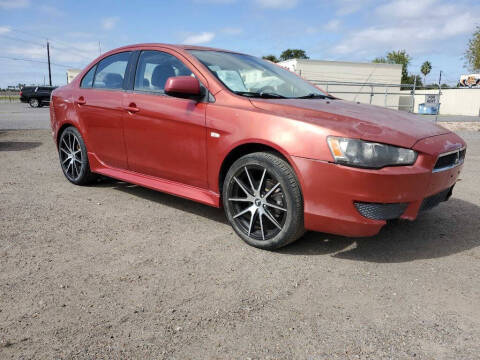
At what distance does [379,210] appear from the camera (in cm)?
277

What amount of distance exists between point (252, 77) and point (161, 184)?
1.31 metres

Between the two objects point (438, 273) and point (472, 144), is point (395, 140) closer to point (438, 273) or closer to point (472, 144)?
point (438, 273)

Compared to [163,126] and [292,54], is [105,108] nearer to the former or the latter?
[163,126]

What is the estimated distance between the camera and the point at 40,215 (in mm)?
3900

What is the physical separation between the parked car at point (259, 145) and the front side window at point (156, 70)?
13 millimetres

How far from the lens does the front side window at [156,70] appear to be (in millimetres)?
3781

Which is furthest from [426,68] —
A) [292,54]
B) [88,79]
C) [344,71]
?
[88,79]

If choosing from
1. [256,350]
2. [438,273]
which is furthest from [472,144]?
[256,350]

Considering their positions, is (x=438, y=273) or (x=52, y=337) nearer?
(x=52, y=337)

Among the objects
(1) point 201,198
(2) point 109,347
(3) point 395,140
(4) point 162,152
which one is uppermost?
(3) point 395,140

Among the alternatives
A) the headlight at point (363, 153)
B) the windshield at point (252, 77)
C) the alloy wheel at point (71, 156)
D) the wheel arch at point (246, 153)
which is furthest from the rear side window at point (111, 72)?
the headlight at point (363, 153)

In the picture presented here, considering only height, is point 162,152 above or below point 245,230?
above

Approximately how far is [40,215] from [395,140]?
3215mm

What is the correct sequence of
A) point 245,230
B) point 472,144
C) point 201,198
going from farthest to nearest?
point 472,144 → point 201,198 → point 245,230
